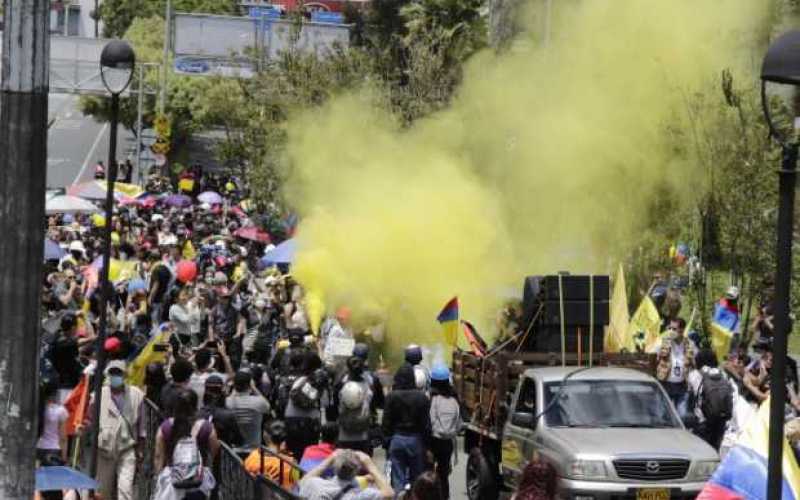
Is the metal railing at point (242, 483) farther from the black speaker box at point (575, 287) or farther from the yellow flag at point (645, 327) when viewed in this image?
the yellow flag at point (645, 327)

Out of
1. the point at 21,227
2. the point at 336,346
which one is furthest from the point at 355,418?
the point at 21,227

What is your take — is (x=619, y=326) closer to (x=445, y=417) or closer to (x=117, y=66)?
(x=445, y=417)

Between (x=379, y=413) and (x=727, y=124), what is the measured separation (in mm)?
6659

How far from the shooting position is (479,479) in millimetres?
16172

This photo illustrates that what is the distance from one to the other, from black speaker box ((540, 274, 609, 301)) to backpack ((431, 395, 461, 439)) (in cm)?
211

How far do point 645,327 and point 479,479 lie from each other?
4697 millimetres

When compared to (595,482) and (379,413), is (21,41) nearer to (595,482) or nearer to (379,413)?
(595,482)

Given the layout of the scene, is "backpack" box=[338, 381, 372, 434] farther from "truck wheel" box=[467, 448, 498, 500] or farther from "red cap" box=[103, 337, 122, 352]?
"red cap" box=[103, 337, 122, 352]

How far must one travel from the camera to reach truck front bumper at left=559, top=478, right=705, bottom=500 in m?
14.2

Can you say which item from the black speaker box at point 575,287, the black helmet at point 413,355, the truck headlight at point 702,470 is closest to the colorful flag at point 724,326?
the black speaker box at point 575,287

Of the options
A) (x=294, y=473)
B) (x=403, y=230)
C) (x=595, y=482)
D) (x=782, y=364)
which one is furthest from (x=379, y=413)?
(x=782, y=364)

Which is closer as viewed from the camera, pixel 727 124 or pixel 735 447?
pixel 735 447

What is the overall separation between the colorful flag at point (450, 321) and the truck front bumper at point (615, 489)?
495cm

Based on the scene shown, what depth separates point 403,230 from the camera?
24.5 metres
